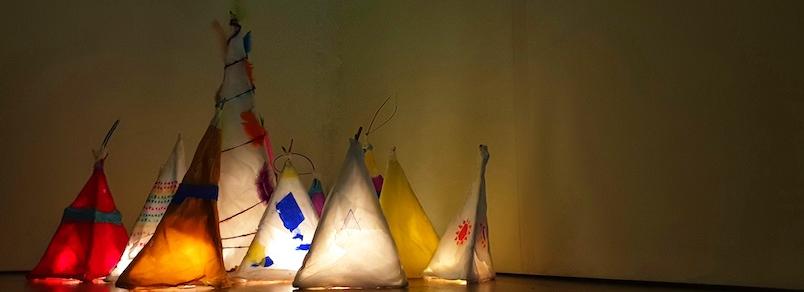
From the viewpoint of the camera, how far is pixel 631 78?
6.24 feet

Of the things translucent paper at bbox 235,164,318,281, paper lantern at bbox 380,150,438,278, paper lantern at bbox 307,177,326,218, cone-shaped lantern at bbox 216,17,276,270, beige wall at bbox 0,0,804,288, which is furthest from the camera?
paper lantern at bbox 307,177,326,218

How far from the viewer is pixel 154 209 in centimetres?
204

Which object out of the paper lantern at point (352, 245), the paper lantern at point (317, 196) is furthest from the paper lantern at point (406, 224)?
the paper lantern at point (352, 245)

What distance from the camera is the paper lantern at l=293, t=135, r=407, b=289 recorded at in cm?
170

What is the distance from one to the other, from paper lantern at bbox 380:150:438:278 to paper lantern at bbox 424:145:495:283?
0.27 ft

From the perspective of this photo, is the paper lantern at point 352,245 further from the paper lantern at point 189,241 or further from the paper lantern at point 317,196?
the paper lantern at point 317,196

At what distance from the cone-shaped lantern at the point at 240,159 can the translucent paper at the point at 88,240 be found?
1.05 feet

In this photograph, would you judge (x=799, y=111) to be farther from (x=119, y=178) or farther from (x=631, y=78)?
(x=119, y=178)

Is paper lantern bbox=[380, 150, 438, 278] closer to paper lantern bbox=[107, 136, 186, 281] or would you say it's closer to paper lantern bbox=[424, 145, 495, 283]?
paper lantern bbox=[424, 145, 495, 283]

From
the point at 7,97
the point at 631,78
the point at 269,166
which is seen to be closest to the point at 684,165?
the point at 631,78

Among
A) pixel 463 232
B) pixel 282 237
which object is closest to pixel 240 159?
pixel 282 237

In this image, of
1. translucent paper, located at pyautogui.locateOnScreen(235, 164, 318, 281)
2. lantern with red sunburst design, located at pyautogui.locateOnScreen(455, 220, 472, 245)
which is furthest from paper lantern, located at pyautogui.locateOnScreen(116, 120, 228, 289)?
lantern with red sunburst design, located at pyautogui.locateOnScreen(455, 220, 472, 245)

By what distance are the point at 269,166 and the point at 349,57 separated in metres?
0.89

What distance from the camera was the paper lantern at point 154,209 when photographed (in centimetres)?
198
